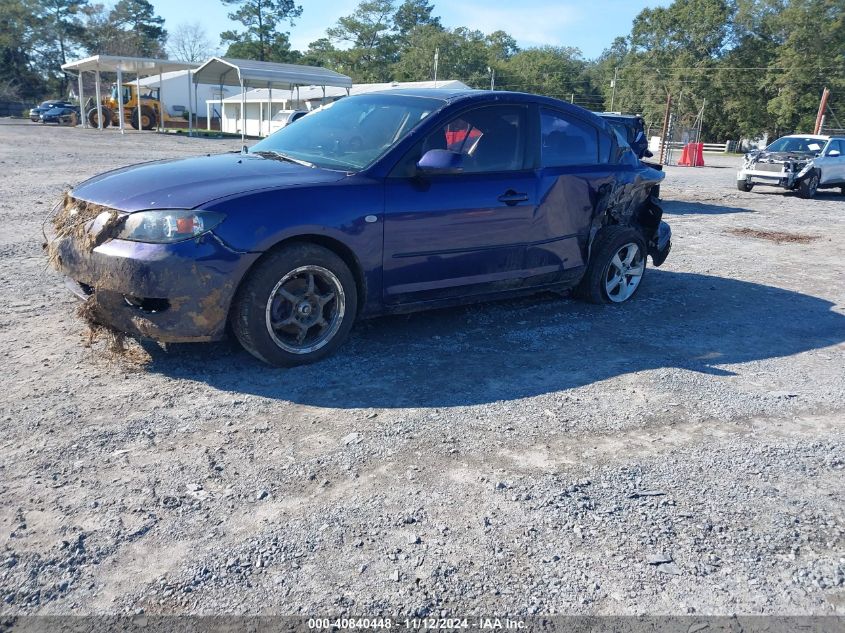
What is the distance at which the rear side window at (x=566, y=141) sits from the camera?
18.4ft

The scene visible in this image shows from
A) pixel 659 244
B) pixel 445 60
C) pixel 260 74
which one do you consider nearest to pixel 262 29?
pixel 445 60

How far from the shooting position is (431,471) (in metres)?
3.37

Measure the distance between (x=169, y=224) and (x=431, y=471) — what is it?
200 centimetres

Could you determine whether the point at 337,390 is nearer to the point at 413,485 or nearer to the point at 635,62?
the point at 413,485

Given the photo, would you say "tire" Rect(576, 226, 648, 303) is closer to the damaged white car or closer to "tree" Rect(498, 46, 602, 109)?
the damaged white car

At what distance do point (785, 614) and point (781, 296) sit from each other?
5.56m

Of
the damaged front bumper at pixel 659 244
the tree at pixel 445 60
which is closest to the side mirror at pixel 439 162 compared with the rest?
the damaged front bumper at pixel 659 244

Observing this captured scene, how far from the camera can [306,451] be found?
3.47 m

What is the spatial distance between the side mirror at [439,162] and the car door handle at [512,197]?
0.63 meters

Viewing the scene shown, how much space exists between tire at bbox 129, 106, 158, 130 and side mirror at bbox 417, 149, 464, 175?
40.9 m

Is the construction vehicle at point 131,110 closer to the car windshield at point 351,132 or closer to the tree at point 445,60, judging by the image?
the tree at point 445,60

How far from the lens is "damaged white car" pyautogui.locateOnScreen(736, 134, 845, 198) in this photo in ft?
58.4

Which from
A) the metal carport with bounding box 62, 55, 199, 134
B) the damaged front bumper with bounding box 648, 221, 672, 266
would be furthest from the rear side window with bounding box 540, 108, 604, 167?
the metal carport with bounding box 62, 55, 199, 134

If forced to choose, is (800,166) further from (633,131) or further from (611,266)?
(611,266)
